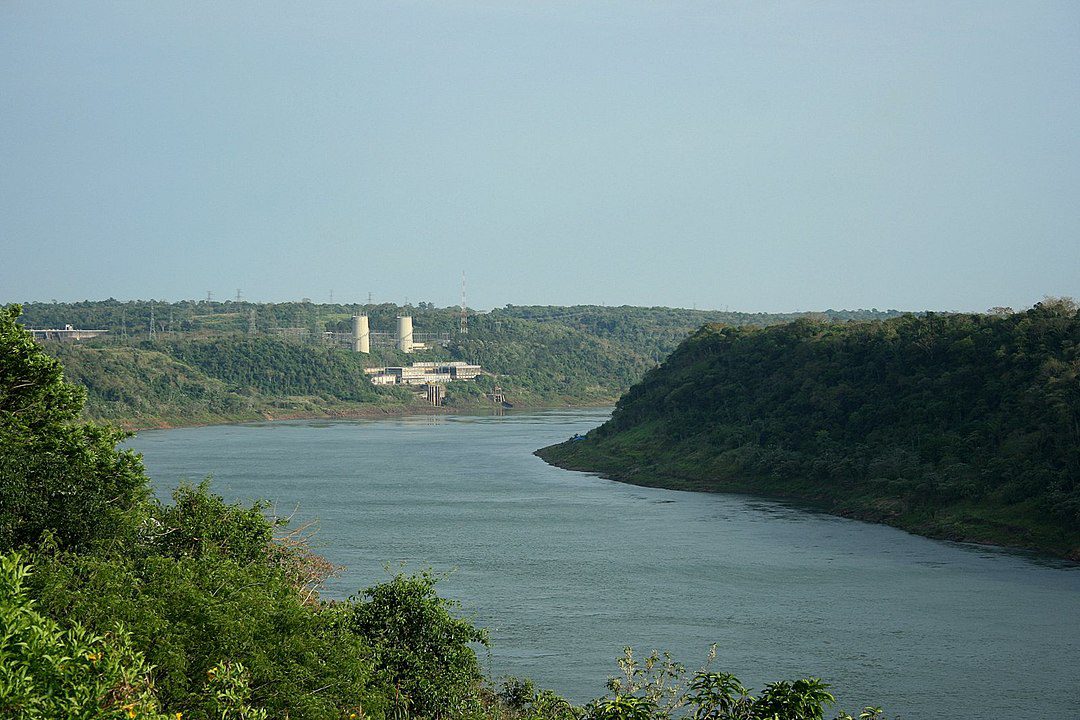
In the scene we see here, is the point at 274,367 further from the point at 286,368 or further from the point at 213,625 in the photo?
the point at 213,625

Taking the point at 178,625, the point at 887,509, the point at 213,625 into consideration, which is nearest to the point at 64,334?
the point at 887,509

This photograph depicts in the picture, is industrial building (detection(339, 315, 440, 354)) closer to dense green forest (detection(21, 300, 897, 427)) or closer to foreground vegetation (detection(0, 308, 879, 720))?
dense green forest (detection(21, 300, 897, 427))

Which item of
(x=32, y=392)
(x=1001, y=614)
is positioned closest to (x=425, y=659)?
(x=32, y=392)

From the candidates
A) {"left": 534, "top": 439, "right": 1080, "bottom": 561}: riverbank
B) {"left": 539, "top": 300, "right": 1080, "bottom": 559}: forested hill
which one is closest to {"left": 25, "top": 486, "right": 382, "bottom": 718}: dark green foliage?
{"left": 534, "top": 439, "right": 1080, "bottom": 561}: riverbank

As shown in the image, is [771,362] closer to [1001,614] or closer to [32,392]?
[1001,614]

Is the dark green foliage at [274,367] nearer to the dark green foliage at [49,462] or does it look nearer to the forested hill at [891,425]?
the forested hill at [891,425]

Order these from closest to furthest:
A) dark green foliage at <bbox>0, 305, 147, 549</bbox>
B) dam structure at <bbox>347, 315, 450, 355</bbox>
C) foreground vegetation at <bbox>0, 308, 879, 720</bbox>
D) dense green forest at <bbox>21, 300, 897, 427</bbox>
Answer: foreground vegetation at <bbox>0, 308, 879, 720</bbox>
dark green foliage at <bbox>0, 305, 147, 549</bbox>
dense green forest at <bbox>21, 300, 897, 427</bbox>
dam structure at <bbox>347, 315, 450, 355</bbox>

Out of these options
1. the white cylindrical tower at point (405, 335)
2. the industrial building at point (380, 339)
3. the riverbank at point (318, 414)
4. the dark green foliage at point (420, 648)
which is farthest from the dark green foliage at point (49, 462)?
the white cylindrical tower at point (405, 335)
